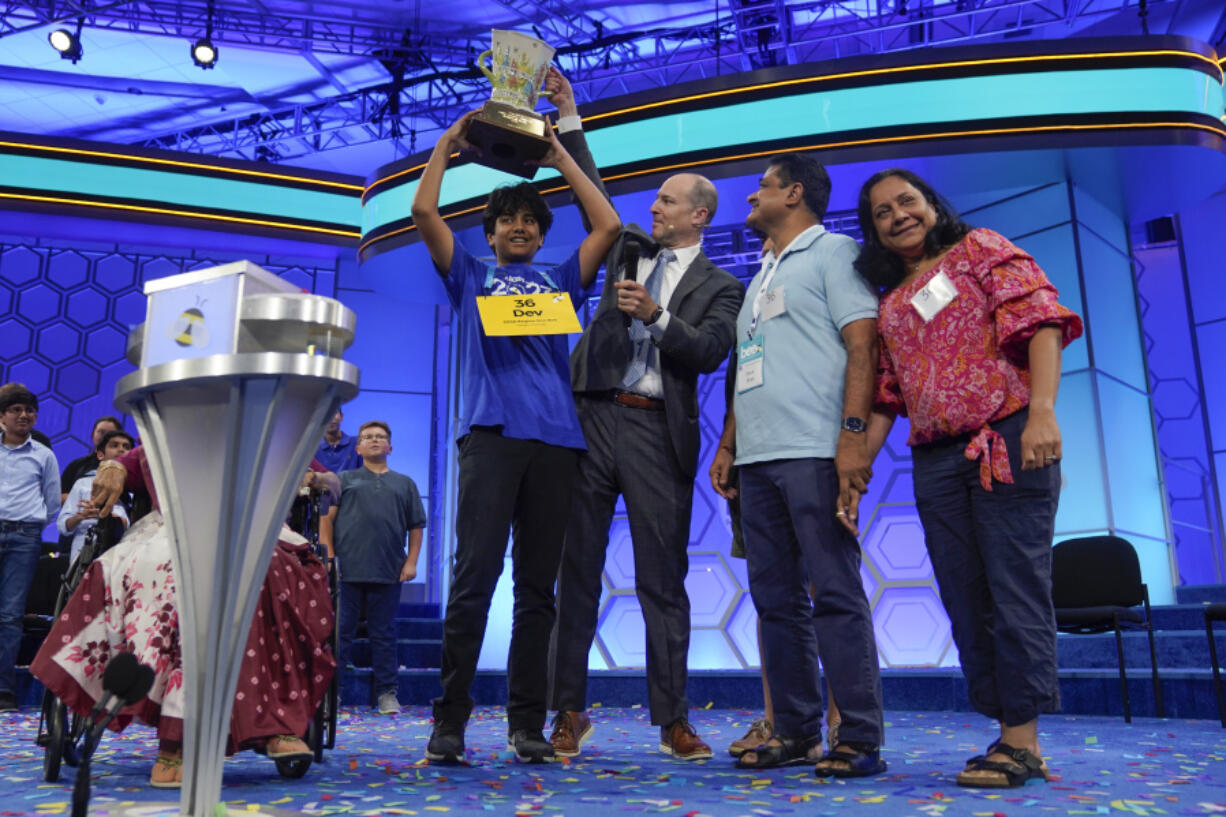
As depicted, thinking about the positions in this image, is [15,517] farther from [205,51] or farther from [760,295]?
[205,51]

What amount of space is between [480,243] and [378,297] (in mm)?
1683

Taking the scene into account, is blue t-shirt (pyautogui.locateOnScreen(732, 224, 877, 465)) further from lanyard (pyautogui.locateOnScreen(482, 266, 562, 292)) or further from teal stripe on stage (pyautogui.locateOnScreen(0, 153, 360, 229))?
teal stripe on stage (pyautogui.locateOnScreen(0, 153, 360, 229))

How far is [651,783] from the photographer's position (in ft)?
6.19

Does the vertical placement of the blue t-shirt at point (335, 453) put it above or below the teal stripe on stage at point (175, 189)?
below

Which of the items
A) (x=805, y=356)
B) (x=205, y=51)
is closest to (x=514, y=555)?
(x=805, y=356)

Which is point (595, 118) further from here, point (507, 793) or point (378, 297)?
point (507, 793)

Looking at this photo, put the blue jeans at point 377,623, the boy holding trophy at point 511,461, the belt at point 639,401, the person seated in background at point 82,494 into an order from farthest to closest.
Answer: the blue jeans at point 377,623 → the person seated in background at point 82,494 → the belt at point 639,401 → the boy holding trophy at point 511,461

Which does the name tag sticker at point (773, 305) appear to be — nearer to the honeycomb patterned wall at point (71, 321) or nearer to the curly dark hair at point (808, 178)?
the curly dark hair at point (808, 178)

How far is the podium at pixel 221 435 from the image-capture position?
130cm

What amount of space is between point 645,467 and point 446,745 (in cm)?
79

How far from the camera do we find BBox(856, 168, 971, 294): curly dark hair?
2.12 m

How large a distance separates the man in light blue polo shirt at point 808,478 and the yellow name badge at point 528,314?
44 cm

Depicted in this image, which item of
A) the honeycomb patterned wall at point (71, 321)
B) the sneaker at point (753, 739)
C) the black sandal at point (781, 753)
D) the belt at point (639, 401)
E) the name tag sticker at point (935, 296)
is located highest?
the honeycomb patterned wall at point (71, 321)

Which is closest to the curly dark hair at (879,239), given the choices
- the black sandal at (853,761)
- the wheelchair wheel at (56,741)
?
the black sandal at (853,761)
